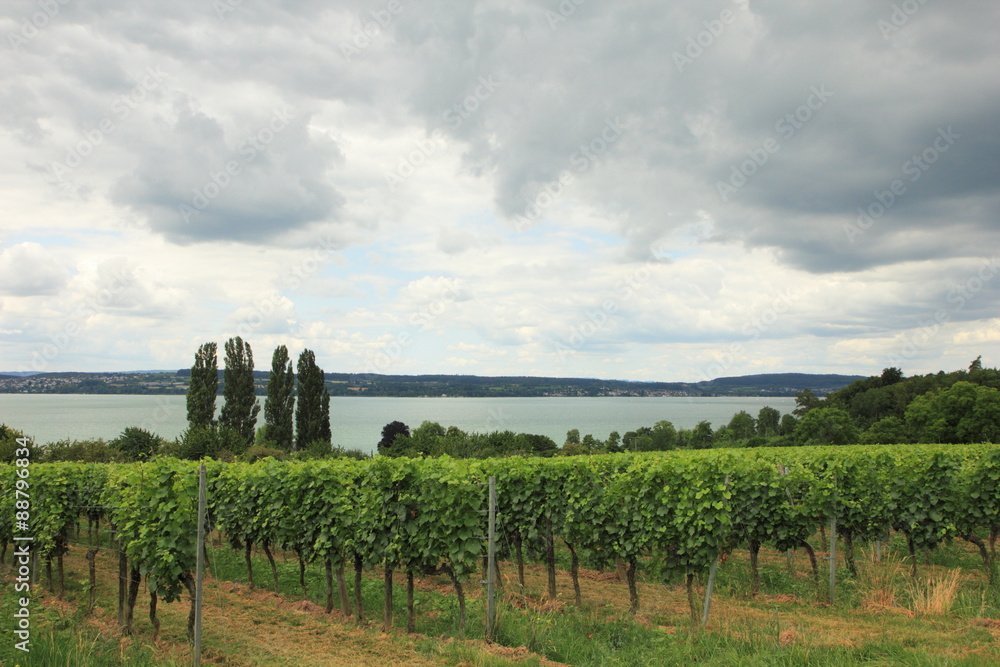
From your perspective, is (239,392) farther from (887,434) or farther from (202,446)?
(887,434)

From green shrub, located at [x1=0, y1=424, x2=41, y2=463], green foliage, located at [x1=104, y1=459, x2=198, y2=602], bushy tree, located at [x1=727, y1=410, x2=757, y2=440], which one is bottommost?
bushy tree, located at [x1=727, y1=410, x2=757, y2=440]

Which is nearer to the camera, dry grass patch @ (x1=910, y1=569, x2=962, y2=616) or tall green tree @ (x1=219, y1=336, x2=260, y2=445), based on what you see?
dry grass patch @ (x1=910, y1=569, x2=962, y2=616)

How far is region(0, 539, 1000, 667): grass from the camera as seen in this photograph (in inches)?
252

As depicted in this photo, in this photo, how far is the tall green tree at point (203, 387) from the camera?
4600 cm

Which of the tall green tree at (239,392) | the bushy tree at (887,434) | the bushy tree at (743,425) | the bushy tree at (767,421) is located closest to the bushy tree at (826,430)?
the bushy tree at (887,434)

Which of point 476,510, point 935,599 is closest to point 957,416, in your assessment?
point 935,599

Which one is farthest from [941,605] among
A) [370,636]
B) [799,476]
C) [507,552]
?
[370,636]

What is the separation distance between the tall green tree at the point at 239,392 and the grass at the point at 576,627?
3864 centimetres

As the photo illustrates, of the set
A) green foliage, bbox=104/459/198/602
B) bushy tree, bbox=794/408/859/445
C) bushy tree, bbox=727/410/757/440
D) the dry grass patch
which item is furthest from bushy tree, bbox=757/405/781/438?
green foliage, bbox=104/459/198/602

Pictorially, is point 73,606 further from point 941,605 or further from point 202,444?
point 202,444

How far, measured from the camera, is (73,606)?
30.3 feet

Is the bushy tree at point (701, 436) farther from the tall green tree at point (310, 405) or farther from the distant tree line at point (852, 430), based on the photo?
the tall green tree at point (310, 405)

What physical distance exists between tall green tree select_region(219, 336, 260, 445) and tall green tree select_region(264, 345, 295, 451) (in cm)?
139

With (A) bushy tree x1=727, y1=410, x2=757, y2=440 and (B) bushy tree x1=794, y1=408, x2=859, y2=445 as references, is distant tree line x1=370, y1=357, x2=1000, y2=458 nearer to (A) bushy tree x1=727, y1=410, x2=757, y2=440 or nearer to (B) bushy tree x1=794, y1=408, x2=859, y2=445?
(B) bushy tree x1=794, y1=408, x2=859, y2=445
